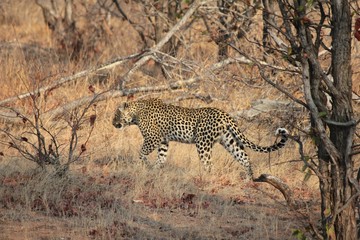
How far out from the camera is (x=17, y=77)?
12.3 metres

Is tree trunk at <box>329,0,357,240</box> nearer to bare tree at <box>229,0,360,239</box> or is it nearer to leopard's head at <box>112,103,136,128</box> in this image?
bare tree at <box>229,0,360,239</box>

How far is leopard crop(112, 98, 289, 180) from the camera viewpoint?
9.47 metres

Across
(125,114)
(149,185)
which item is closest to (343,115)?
(149,185)

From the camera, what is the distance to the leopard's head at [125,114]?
10.3 m

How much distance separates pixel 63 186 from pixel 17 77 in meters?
4.56

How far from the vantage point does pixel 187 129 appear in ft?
32.0

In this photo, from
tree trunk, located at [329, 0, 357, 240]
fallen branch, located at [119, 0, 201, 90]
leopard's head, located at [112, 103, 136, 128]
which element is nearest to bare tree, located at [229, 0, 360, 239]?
tree trunk, located at [329, 0, 357, 240]

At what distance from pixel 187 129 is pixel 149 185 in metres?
1.43

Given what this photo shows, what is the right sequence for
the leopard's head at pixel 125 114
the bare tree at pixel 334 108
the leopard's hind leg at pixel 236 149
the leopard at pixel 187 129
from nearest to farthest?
the bare tree at pixel 334 108, the leopard's hind leg at pixel 236 149, the leopard at pixel 187 129, the leopard's head at pixel 125 114

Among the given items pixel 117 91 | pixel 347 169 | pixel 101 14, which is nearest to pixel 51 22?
pixel 101 14

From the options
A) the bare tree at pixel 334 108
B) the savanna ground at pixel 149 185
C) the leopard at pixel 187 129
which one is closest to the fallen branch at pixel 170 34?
the savanna ground at pixel 149 185

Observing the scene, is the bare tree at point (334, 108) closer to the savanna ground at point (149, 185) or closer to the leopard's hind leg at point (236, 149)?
the savanna ground at point (149, 185)

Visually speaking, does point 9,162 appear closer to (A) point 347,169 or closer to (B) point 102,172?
(B) point 102,172

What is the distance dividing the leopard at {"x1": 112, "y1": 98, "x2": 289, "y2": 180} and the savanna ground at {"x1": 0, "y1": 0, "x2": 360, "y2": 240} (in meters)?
0.20
